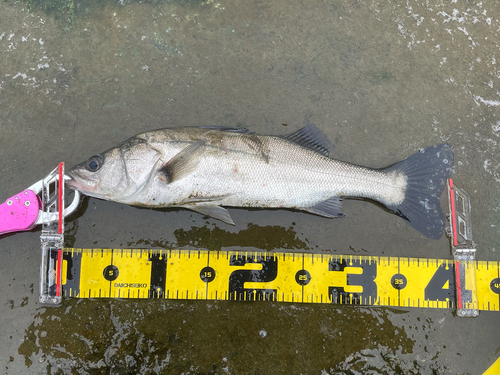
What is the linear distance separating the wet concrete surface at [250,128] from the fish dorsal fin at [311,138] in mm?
279

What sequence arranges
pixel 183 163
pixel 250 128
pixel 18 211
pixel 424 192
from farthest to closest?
1. pixel 250 128
2. pixel 424 192
3. pixel 18 211
4. pixel 183 163

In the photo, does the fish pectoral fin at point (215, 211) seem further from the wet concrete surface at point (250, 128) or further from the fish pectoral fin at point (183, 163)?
the fish pectoral fin at point (183, 163)

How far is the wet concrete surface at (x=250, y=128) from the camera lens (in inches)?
126

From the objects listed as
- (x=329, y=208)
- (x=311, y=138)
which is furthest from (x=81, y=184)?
(x=329, y=208)

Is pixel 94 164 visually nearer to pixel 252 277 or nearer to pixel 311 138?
pixel 252 277

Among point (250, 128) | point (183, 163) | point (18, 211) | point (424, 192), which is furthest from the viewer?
point (250, 128)

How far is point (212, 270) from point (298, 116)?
1877 mm

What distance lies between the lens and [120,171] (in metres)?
3.04

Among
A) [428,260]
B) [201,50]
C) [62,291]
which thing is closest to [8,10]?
[201,50]

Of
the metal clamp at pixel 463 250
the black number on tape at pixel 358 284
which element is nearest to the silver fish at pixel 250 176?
the metal clamp at pixel 463 250

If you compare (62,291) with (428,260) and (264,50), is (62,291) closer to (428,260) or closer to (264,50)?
(264,50)

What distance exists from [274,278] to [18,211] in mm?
2549

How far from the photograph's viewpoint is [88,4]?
3680 mm

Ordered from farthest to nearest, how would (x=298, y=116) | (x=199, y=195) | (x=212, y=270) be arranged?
(x=298, y=116) < (x=212, y=270) < (x=199, y=195)
